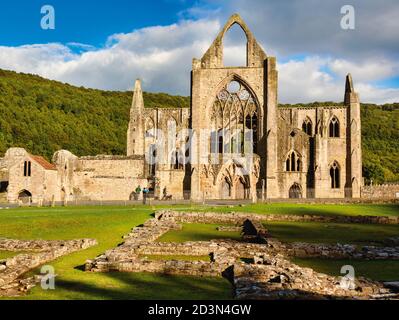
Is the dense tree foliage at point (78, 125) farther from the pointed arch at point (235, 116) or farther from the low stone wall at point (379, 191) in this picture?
the pointed arch at point (235, 116)

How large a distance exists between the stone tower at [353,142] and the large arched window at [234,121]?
1216cm

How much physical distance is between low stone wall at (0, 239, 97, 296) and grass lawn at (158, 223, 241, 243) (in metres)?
4.24

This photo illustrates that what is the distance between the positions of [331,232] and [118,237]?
425 inches

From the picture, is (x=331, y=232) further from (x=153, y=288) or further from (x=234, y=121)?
(x=234, y=121)

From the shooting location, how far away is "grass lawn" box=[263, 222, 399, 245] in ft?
71.9

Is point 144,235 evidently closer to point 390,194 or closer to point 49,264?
point 49,264

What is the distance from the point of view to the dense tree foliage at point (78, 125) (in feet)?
266

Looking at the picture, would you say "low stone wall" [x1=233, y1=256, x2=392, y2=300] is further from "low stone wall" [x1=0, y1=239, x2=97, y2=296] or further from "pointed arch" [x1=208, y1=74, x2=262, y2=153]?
"pointed arch" [x1=208, y1=74, x2=262, y2=153]

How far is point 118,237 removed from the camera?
70.5 ft

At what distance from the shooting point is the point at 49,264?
15000 mm

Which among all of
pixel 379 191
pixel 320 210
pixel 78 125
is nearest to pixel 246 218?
pixel 320 210
